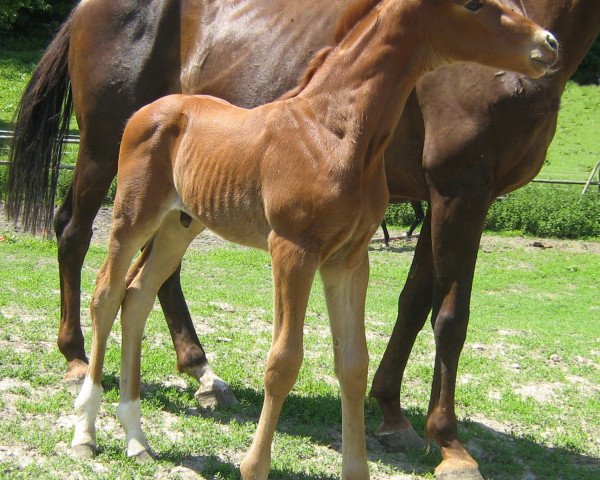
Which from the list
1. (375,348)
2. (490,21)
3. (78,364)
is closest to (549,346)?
(375,348)

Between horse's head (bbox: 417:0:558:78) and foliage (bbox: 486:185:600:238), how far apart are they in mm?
13635

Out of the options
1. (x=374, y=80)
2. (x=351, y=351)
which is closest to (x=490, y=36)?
(x=374, y=80)

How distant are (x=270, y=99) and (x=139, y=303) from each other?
1.49m

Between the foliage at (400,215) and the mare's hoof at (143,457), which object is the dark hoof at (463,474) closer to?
the mare's hoof at (143,457)

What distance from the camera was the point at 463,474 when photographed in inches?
166

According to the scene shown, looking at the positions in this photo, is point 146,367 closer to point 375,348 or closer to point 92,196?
point 92,196

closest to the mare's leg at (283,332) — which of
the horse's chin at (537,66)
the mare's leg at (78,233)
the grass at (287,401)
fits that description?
the grass at (287,401)

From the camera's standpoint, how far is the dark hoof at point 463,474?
421cm

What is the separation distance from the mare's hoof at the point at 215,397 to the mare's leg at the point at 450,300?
4.14 ft

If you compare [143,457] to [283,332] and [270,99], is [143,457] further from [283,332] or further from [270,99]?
[270,99]

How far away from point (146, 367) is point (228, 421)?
1016 millimetres

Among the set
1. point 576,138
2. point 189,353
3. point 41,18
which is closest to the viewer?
point 189,353

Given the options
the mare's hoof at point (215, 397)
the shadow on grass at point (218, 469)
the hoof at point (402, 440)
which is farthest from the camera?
the mare's hoof at point (215, 397)

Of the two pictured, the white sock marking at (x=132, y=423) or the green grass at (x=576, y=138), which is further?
the green grass at (x=576, y=138)
